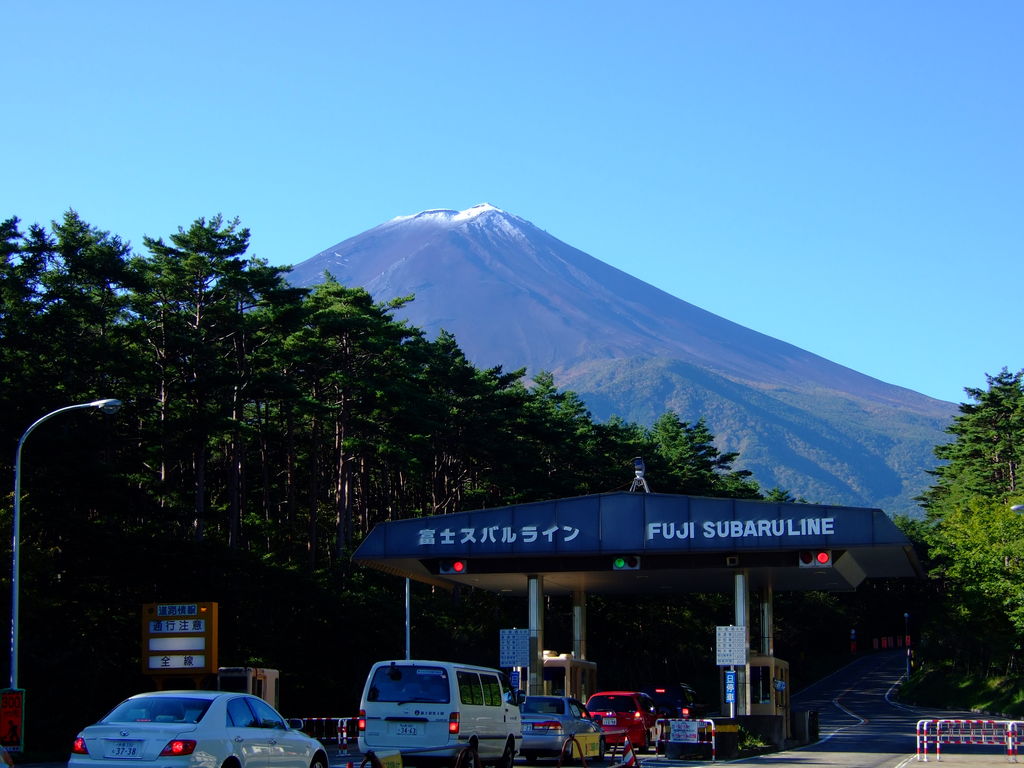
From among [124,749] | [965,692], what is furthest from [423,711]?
[965,692]

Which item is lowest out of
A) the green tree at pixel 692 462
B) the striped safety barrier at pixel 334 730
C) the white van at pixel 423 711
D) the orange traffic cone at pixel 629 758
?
the striped safety barrier at pixel 334 730

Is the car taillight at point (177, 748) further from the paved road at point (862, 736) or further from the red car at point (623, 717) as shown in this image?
the red car at point (623, 717)

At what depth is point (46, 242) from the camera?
46.3 m

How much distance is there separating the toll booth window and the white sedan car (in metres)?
23.6

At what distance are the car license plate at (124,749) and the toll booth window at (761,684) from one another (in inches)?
1002

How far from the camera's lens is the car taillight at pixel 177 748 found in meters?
16.1

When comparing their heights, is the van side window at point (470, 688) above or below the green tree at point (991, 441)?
below

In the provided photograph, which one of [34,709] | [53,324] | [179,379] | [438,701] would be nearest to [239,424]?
[179,379]

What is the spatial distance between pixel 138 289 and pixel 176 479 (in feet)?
41.7

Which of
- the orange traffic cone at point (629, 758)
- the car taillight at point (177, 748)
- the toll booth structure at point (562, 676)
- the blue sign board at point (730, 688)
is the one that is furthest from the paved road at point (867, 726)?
the car taillight at point (177, 748)

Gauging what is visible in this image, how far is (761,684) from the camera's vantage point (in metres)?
39.7

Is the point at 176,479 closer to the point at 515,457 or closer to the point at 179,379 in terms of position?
the point at 179,379

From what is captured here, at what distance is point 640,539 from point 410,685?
48.1 ft

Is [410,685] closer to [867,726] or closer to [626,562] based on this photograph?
[626,562]
